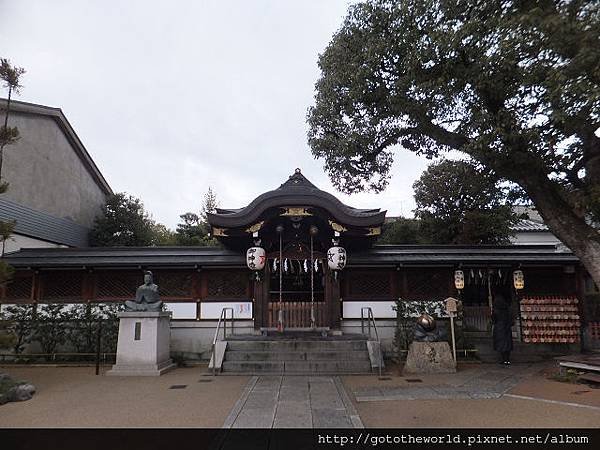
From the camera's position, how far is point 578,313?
1271cm

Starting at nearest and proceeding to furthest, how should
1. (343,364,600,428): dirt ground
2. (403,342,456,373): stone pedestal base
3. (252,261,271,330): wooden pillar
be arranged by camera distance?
(343,364,600,428): dirt ground → (403,342,456,373): stone pedestal base → (252,261,271,330): wooden pillar

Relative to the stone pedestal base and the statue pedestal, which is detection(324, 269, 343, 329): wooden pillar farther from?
the statue pedestal

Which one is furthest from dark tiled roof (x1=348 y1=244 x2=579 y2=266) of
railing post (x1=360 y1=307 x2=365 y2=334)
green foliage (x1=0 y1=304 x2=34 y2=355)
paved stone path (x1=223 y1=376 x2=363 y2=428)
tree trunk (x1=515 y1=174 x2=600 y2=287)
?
green foliage (x1=0 y1=304 x2=34 y2=355)

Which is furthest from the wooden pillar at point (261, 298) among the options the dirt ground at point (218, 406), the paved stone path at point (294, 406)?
the paved stone path at point (294, 406)

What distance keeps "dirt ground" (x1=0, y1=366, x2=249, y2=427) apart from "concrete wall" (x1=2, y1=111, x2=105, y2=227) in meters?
9.78

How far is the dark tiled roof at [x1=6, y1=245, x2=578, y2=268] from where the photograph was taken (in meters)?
13.0

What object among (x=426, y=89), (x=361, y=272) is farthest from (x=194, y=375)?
(x=426, y=89)

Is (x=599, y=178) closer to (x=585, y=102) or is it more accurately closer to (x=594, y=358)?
(x=585, y=102)

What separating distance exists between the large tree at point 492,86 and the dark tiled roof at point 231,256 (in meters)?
4.02

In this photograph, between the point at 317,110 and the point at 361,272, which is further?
the point at 361,272

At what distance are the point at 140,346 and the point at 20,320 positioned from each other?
4318 mm

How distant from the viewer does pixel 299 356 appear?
35.5ft

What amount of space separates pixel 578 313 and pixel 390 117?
28.5ft

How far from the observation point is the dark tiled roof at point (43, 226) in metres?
15.4
